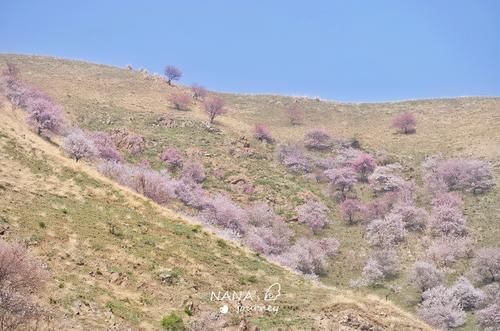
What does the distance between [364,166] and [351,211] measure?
42.9ft

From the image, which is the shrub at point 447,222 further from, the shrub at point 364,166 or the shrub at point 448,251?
the shrub at point 364,166

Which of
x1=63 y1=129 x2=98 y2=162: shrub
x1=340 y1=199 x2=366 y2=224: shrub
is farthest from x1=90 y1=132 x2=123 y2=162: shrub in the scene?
x1=340 y1=199 x2=366 y2=224: shrub

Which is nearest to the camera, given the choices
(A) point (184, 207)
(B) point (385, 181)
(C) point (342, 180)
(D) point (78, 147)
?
(D) point (78, 147)

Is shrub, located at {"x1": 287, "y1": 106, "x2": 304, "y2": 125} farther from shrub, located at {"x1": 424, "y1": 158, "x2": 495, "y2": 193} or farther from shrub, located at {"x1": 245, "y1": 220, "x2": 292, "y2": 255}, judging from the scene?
shrub, located at {"x1": 245, "y1": 220, "x2": 292, "y2": 255}

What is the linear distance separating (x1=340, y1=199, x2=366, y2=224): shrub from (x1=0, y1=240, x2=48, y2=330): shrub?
143 feet

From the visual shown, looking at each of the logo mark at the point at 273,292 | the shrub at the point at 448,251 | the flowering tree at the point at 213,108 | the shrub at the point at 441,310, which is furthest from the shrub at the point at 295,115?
the logo mark at the point at 273,292

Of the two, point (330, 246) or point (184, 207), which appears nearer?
point (184, 207)

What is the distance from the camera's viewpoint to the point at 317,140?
81.6m

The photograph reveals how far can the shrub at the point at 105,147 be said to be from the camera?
186ft

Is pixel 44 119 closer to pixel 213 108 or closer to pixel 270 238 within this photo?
pixel 270 238

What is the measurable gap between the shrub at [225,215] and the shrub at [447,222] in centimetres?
1921

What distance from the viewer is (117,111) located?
262ft

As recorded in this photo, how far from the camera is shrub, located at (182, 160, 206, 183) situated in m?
60.8

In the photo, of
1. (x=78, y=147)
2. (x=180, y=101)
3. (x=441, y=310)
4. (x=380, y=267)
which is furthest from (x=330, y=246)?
(x=180, y=101)
